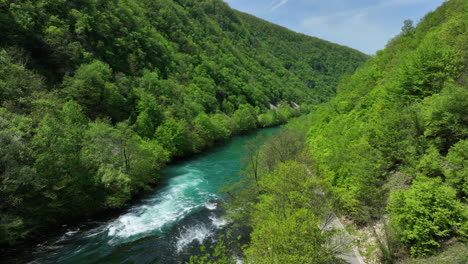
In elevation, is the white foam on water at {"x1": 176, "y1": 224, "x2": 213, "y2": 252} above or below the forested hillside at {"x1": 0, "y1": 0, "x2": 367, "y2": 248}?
below

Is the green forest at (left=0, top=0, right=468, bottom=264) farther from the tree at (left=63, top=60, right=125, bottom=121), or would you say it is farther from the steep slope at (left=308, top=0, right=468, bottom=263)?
the tree at (left=63, top=60, right=125, bottom=121)

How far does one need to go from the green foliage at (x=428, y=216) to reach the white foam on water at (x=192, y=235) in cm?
1690

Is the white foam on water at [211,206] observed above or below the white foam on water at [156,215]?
below

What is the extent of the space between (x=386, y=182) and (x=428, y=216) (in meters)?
8.13

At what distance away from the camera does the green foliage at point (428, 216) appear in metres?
13.4

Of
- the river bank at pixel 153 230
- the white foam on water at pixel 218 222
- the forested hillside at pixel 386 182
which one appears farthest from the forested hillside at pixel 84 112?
the forested hillside at pixel 386 182

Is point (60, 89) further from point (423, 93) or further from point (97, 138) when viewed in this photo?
point (423, 93)

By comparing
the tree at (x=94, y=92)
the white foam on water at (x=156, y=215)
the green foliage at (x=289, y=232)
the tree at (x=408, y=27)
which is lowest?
the white foam on water at (x=156, y=215)

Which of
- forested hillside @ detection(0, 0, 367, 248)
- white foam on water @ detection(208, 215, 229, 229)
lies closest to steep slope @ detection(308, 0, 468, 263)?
white foam on water @ detection(208, 215, 229, 229)

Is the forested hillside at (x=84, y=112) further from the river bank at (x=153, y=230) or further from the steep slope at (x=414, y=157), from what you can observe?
the steep slope at (x=414, y=157)

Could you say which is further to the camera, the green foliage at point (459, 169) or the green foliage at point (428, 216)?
the green foliage at point (459, 169)

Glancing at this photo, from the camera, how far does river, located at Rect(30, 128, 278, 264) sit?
20406 mm

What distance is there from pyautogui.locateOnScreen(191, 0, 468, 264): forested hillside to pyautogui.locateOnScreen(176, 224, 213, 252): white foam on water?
259 centimetres

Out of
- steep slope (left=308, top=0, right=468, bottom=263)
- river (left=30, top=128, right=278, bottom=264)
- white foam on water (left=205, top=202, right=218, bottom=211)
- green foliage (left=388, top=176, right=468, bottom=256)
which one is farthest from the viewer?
white foam on water (left=205, top=202, right=218, bottom=211)
